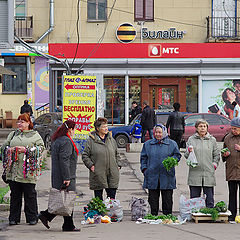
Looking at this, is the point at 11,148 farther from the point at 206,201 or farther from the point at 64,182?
the point at 206,201

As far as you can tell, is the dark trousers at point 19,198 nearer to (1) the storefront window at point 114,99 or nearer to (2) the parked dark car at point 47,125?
(2) the parked dark car at point 47,125

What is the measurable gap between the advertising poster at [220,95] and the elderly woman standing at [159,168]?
22620 mm

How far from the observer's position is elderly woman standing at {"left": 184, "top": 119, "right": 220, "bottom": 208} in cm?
1047

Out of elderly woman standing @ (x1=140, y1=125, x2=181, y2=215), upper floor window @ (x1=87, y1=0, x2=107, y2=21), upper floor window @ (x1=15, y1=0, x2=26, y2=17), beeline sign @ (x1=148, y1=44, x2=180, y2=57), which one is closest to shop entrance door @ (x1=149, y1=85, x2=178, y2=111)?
beeline sign @ (x1=148, y1=44, x2=180, y2=57)

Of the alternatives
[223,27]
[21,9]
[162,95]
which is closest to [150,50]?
[162,95]

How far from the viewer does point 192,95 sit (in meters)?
33.2

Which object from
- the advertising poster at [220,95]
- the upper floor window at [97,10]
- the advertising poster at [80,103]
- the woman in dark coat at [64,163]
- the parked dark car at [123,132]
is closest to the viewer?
the woman in dark coat at [64,163]

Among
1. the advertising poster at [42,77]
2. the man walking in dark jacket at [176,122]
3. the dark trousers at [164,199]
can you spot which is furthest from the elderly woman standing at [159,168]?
the advertising poster at [42,77]

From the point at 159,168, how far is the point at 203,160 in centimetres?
70

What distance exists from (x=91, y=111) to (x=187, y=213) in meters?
10.4

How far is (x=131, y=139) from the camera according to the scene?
24531mm

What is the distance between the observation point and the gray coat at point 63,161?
932cm

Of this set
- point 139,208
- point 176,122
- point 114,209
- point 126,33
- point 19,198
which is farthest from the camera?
point 126,33

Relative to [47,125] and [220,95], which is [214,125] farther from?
[220,95]
